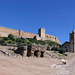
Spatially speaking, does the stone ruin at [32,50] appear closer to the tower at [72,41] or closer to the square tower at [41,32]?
the tower at [72,41]

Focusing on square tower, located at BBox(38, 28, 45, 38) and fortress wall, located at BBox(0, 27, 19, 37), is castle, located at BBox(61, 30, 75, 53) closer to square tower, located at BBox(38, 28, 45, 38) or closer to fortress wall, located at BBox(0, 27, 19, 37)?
square tower, located at BBox(38, 28, 45, 38)

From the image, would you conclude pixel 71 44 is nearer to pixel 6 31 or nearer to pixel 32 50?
pixel 32 50

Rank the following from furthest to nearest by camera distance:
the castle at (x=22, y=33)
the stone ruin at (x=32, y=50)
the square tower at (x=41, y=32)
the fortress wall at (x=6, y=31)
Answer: the square tower at (x=41, y=32) < the castle at (x=22, y=33) < the fortress wall at (x=6, y=31) < the stone ruin at (x=32, y=50)

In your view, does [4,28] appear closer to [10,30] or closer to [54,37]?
[10,30]

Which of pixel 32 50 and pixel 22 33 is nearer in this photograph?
pixel 32 50

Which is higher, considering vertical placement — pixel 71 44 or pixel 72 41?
pixel 72 41

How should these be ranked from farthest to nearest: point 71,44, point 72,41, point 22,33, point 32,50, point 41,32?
point 41,32 → point 22,33 → point 72,41 → point 71,44 → point 32,50

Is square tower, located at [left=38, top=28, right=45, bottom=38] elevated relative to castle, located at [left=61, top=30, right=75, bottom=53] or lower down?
elevated

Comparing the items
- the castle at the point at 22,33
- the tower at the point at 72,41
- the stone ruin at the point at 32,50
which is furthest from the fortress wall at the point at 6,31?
the stone ruin at the point at 32,50

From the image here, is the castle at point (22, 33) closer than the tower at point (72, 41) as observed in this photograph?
No

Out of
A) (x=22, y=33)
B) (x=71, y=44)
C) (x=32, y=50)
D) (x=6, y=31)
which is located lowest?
(x=32, y=50)

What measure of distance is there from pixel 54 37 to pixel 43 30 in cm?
1165

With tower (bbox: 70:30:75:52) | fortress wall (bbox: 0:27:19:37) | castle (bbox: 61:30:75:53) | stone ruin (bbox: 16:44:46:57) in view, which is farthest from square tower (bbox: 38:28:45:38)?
stone ruin (bbox: 16:44:46:57)

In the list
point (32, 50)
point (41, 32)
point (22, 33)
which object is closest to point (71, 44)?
point (41, 32)
